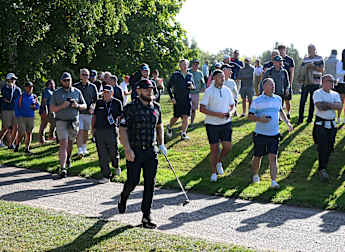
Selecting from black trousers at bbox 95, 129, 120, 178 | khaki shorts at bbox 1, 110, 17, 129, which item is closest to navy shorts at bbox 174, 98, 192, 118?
→ black trousers at bbox 95, 129, 120, 178

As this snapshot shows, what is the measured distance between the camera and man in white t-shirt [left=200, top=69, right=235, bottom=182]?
9492mm

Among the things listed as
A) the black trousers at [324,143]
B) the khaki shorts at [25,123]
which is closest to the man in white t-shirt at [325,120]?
the black trousers at [324,143]

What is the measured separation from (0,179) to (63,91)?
7.89 feet

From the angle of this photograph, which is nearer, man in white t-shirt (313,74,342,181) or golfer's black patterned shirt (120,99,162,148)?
golfer's black patterned shirt (120,99,162,148)

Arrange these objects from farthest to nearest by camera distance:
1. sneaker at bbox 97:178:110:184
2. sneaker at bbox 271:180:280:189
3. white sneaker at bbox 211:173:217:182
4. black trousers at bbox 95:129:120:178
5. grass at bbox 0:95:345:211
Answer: black trousers at bbox 95:129:120:178 < sneaker at bbox 97:178:110:184 < white sneaker at bbox 211:173:217:182 < sneaker at bbox 271:180:280:189 < grass at bbox 0:95:345:211

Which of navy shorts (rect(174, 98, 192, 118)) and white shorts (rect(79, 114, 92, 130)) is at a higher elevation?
navy shorts (rect(174, 98, 192, 118))

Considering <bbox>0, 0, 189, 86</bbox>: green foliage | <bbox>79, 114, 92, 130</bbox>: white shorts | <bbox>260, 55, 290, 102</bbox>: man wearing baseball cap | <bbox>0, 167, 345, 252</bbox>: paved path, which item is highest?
<bbox>0, 0, 189, 86</bbox>: green foliage

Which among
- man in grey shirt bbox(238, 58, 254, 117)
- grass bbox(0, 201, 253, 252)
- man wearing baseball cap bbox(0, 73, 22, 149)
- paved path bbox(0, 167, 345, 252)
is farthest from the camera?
man in grey shirt bbox(238, 58, 254, 117)

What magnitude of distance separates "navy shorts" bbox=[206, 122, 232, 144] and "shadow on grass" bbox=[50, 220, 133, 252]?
346 cm

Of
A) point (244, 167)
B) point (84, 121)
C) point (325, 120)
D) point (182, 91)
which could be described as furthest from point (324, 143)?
point (84, 121)

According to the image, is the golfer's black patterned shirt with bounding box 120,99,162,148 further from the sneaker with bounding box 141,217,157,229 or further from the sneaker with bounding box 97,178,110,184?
the sneaker with bounding box 97,178,110,184

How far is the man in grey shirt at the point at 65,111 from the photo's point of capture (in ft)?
34.3

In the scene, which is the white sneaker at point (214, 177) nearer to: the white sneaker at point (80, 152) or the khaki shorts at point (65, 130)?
the khaki shorts at point (65, 130)

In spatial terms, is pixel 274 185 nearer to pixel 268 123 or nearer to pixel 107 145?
pixel 268 123
